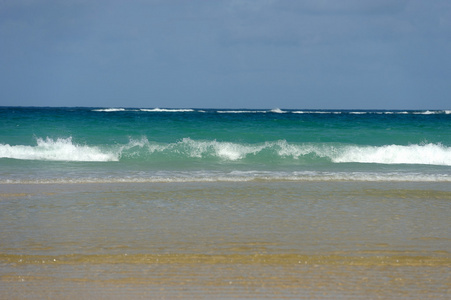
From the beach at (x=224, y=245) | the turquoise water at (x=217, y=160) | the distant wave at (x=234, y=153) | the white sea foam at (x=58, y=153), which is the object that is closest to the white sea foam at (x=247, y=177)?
the turquoise water at (x=217, y=160)

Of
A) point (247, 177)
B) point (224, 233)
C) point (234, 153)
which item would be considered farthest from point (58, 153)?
point (224, 233)

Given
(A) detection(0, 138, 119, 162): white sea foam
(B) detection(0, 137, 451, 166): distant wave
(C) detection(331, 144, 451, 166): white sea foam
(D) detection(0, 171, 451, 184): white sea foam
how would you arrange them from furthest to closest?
(C) detection(331, 144, 451, 166): white sea foam < (A) detection(0, 138, 119, 162): white sea foam < (B) detection(0, 137, 451, 166): distant wave < (D) detection(0, 171, 451, 184): white sea foam

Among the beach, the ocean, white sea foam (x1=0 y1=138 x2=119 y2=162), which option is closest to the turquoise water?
white sea foam (x1=0 y1=138 x2=119 y2=162)

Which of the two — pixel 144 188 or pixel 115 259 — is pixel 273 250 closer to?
pixel 115 259

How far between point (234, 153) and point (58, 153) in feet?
22.4

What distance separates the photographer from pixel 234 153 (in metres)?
19.7

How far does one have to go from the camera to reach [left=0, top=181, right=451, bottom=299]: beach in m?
4.79

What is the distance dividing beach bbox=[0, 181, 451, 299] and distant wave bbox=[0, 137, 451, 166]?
341 inches

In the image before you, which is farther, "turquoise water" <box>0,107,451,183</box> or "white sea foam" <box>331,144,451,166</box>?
"white sea foam" <box>331,144,451,166</box>

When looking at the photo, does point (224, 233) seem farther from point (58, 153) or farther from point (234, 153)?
point (58, 153)

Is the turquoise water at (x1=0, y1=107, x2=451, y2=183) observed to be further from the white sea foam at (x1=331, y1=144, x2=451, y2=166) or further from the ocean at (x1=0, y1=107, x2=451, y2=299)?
the ocean at (x1=0, y1=107, x2=451, y2=299)

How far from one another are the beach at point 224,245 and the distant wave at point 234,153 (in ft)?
28.4

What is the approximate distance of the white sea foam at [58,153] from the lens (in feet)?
61.8

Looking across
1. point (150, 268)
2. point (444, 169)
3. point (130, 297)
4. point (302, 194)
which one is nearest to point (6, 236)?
point (150, 268)
